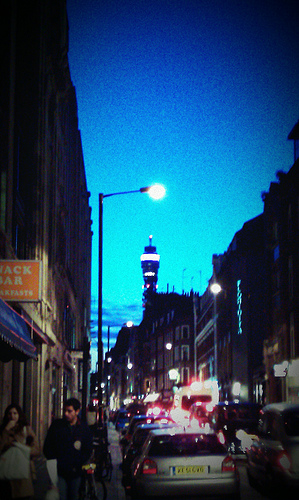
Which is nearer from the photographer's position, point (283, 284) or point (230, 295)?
point (283, 284)

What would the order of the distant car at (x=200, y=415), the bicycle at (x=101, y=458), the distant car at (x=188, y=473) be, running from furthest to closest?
1. the distant car at (x=200, y=415)
2. the bicycle at (x=101, y=458)
3. the distant car at (x=188, y=473)

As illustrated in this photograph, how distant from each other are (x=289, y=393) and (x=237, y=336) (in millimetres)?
18634

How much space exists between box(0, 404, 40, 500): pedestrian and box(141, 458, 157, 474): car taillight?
268cm

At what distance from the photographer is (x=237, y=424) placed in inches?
854

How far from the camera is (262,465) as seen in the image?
1353 cm

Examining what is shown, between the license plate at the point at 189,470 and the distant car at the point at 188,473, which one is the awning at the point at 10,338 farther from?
the license plate at the point at 189,470

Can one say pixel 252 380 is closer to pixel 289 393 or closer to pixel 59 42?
pixel 289 393

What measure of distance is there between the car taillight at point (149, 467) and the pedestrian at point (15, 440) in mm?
2682

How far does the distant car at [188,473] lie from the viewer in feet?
37.6

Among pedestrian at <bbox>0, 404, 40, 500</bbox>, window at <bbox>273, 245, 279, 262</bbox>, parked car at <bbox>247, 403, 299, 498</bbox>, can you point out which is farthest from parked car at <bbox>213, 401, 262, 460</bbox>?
window at <bbox>273, 245, 279, 262</bbox>

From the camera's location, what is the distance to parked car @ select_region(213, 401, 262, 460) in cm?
2094

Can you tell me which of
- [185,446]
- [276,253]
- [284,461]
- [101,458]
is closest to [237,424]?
[101,458]

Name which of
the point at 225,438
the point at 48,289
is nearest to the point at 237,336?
the point at 48,289

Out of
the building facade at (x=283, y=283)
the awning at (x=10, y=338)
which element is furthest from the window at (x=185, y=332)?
the awning at (x=10, y=338)
